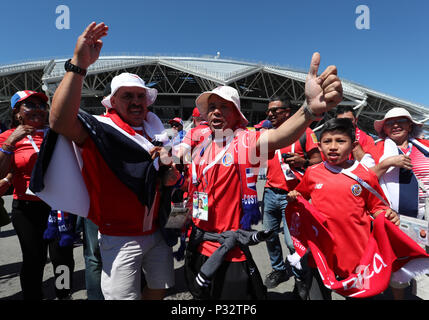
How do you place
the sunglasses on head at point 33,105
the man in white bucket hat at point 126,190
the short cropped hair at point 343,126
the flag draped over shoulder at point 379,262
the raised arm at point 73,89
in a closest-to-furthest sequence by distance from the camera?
the raised arm at point 73,89, the man in white bucket hat at point 126,190, the flag draped over shoulder at point 379,262, the short cropped hair at point 343,126, the sunglasses on head at point 33,105

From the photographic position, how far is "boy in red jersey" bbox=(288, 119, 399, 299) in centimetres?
185

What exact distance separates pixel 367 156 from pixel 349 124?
2.42 ft

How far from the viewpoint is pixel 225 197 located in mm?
1659

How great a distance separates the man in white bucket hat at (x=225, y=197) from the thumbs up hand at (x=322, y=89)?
10.2 inches

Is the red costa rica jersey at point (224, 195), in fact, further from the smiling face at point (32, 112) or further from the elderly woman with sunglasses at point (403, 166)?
the smiling face at point (32, 112)

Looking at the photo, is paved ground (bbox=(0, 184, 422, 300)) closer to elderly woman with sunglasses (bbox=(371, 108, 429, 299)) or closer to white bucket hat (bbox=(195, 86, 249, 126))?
elderly woman with sunglasses (bbox=(371, 108, 429, 299))

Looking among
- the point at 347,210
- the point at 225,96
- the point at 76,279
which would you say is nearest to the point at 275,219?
the point at 347,210

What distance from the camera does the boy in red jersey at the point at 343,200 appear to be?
1.85 m

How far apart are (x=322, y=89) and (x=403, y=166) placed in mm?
1631

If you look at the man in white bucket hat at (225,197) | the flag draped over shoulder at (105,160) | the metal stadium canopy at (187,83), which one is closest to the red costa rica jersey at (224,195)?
the man in white bucket hat at (225,197)

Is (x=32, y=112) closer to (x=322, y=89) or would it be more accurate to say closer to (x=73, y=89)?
(x=73, y=89)

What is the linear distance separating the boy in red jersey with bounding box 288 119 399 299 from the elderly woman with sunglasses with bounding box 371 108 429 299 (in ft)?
1.87

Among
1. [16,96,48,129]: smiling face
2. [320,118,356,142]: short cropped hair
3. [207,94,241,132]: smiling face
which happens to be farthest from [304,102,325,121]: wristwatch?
[16,96,48,129]: smiling face
